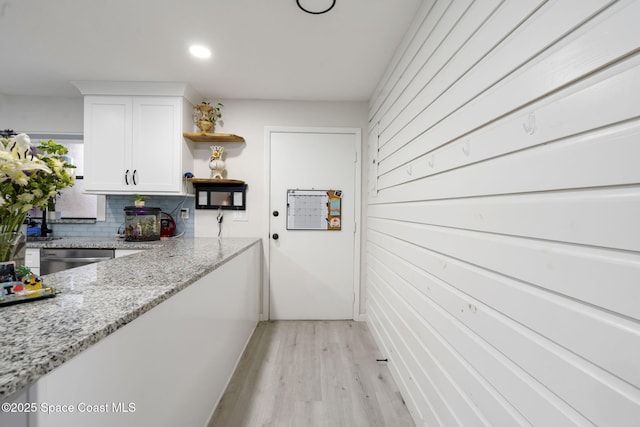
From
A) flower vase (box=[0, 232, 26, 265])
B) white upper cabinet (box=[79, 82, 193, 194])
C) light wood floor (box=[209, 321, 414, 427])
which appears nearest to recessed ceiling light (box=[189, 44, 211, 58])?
white upper cabinet (box=[79, 82, 193, 194])

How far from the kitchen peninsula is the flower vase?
159 millimetres

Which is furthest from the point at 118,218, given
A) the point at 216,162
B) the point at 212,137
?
the point at 212,137

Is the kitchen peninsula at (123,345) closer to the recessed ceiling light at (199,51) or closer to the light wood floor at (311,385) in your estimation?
the light wood floor at (311,385)

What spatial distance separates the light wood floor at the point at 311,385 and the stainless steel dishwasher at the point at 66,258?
1584 mm

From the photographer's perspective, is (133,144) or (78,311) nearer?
(78,311)

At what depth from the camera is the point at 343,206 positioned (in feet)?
9.75

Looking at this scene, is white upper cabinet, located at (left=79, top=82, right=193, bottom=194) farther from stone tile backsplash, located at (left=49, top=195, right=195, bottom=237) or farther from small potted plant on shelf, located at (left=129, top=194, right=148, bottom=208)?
stone tile backsplash, located at (left=49, top=195, right=195, bottom=237)

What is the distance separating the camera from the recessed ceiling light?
2023 millimetres

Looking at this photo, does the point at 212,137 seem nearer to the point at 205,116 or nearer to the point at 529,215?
the point at 205,116

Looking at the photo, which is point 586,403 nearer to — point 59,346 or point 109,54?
point 59,346

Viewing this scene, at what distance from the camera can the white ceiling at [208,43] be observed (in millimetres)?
1630

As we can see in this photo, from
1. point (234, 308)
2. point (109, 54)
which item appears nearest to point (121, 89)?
point (109, 54)

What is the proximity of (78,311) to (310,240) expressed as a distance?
2288mm

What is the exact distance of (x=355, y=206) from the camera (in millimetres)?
2980
